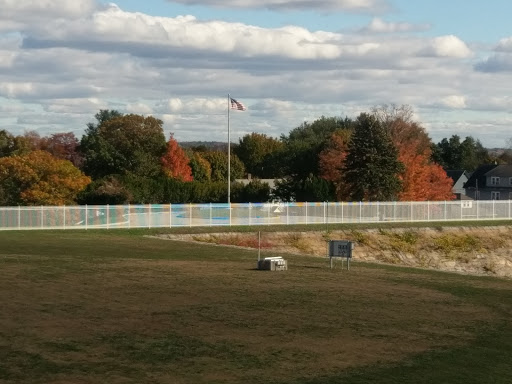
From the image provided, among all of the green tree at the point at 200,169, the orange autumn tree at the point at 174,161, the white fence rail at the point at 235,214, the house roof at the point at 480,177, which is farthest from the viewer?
the green tree at the point at 200,169

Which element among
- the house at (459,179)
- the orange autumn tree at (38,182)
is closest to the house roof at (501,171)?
the house at (459,179)

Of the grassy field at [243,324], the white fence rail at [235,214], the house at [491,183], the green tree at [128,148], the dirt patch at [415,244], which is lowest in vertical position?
the dirt patch at [415,244]

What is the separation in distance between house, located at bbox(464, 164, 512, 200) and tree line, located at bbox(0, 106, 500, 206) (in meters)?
23.9

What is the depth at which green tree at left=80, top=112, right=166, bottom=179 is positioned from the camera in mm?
106125

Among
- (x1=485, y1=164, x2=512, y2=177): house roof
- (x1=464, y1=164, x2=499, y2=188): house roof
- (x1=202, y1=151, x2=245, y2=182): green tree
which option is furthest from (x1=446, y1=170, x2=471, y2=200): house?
(x1=202, y1=151, x2=245, y2=182): green tree

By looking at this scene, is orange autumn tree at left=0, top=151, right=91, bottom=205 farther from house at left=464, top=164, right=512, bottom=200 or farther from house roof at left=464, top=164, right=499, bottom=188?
house roof at left=464, top=164, right=499, bottom=188

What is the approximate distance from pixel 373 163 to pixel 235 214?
20530 mm

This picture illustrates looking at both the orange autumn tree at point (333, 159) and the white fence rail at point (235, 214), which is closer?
the white fence rail at point (235, 214)

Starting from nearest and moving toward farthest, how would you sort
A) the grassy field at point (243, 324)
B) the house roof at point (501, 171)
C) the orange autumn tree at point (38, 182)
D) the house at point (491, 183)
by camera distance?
the grassy field at point (243, 324) → the orange autumn tree at point (38, 182) → the house at point (491, 183) → the house roof at point (501, 171)

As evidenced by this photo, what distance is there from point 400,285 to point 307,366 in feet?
45.4

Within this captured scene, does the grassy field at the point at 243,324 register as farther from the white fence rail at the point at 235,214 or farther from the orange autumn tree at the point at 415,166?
the orange autumn tree at the point at 415,166

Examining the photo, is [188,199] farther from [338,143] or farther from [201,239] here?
[201,239]

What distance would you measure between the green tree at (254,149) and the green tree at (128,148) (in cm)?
4574

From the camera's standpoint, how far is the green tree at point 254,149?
158188 millimetres
